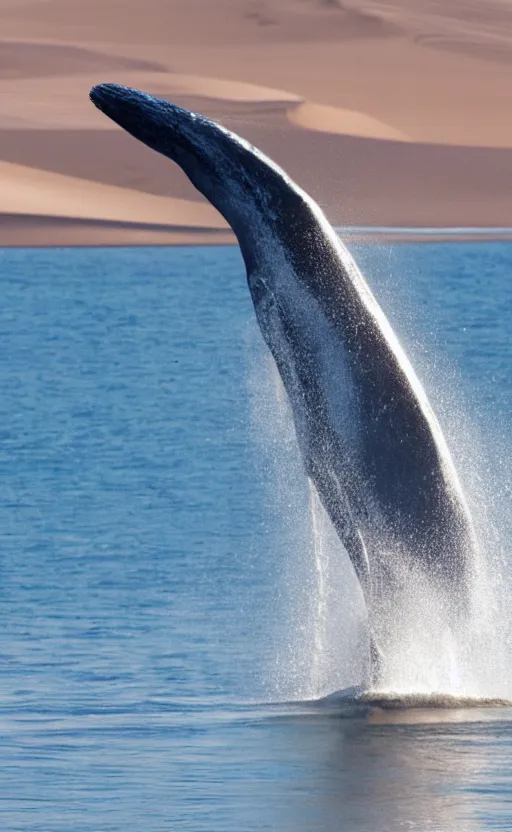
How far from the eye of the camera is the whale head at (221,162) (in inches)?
488

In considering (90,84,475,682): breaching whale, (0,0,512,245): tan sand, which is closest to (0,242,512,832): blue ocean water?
(90,84,475,682): breaching whale

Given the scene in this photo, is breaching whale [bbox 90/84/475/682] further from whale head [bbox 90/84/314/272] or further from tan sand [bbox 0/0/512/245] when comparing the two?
tan sand [bbox 0/0/512/245]

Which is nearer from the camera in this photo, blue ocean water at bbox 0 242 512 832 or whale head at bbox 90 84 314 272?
blue ocean water at bbox 0 242 512 832

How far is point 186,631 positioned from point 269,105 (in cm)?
9382

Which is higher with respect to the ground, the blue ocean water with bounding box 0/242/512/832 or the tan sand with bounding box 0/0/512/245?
the tan sand with bounding box 0/0/512/245

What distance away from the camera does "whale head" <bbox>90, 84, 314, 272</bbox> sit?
1241cm

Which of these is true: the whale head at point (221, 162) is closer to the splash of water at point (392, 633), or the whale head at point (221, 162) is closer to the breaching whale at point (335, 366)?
→ the breaching whale at point (335, 366)

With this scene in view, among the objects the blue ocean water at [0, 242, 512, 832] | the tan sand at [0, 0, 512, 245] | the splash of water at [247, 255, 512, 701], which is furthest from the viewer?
the tan sand at [0, 0, 512, 245]

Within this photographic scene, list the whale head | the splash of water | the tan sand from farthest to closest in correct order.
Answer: the tan sand → the splash of water → the whale head

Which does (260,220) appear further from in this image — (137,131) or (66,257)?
(66,257)

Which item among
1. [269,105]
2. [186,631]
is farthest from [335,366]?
[269,105]

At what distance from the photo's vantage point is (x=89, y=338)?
50156 millimetres

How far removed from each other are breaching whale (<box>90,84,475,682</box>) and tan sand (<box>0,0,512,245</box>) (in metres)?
83.1

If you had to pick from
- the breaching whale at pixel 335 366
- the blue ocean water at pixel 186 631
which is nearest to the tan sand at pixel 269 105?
the blue ocean water at pixel 186 631
